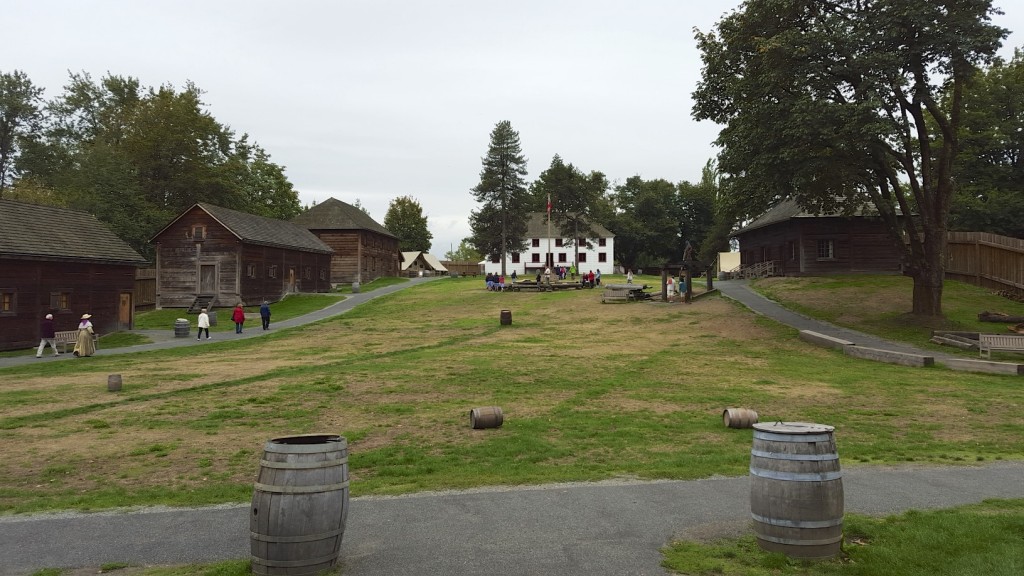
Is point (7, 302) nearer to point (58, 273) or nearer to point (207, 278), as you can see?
point (58, 273)

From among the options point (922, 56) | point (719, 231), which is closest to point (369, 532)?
point (922, 56)

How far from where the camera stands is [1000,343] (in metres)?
20.5

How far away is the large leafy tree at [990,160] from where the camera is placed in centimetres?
4053

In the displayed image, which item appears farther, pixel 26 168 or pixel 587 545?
pixel 26 168

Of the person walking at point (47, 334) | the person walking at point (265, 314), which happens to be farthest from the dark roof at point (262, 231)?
the person walking at point (47, 334)

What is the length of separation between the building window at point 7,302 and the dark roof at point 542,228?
62.6 m

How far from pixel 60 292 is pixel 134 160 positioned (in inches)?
1191

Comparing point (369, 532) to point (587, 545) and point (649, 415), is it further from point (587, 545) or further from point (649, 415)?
point (649, 415)

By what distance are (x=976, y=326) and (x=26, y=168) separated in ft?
263

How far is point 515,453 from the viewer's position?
33.2 feet

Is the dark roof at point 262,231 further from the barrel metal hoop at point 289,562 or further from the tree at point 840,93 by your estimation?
the barrel metal hoop at point 289,562

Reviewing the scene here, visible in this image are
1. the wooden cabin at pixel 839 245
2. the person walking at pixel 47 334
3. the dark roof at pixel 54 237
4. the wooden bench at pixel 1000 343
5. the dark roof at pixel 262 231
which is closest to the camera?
the wooden bench at pixel 1000 343

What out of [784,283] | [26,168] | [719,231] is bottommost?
[784,283]

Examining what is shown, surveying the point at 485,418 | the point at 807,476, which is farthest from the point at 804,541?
the point at 485,418
